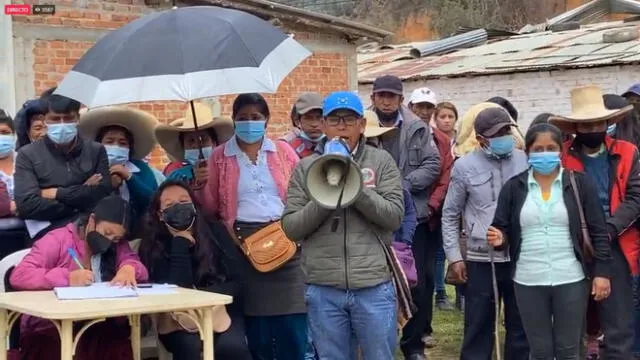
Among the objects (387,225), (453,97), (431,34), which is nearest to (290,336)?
(387,225)

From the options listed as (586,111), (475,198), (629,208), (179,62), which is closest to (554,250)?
(629,208)

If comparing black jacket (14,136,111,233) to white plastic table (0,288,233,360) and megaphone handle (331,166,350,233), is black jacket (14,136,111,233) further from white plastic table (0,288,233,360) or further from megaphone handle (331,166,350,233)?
megaphone handle (331,166,350,233)

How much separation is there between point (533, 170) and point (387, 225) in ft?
4.32

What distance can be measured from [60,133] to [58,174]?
0.80 feet

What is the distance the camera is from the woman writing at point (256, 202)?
588 centimetres

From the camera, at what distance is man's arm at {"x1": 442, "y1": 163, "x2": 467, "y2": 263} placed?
648cm

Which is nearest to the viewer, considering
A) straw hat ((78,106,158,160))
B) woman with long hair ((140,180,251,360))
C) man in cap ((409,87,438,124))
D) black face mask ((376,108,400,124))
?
woman with long hair ((140,180,251,360))

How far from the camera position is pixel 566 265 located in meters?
5.69

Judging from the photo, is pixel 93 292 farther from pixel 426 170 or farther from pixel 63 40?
pixel 63 40

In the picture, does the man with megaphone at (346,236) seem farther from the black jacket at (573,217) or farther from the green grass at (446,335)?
the green grass at (446,335)

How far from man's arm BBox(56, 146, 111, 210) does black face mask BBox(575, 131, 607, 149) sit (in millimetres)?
3016

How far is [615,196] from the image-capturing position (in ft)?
20.3

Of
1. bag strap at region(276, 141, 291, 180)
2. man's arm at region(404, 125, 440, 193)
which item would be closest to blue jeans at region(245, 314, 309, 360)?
bag strap at region(276, 141, 291, 180)

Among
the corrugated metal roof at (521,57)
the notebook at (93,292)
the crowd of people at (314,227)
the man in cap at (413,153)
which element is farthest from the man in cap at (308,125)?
the corrugated metal roof at (521,57)
